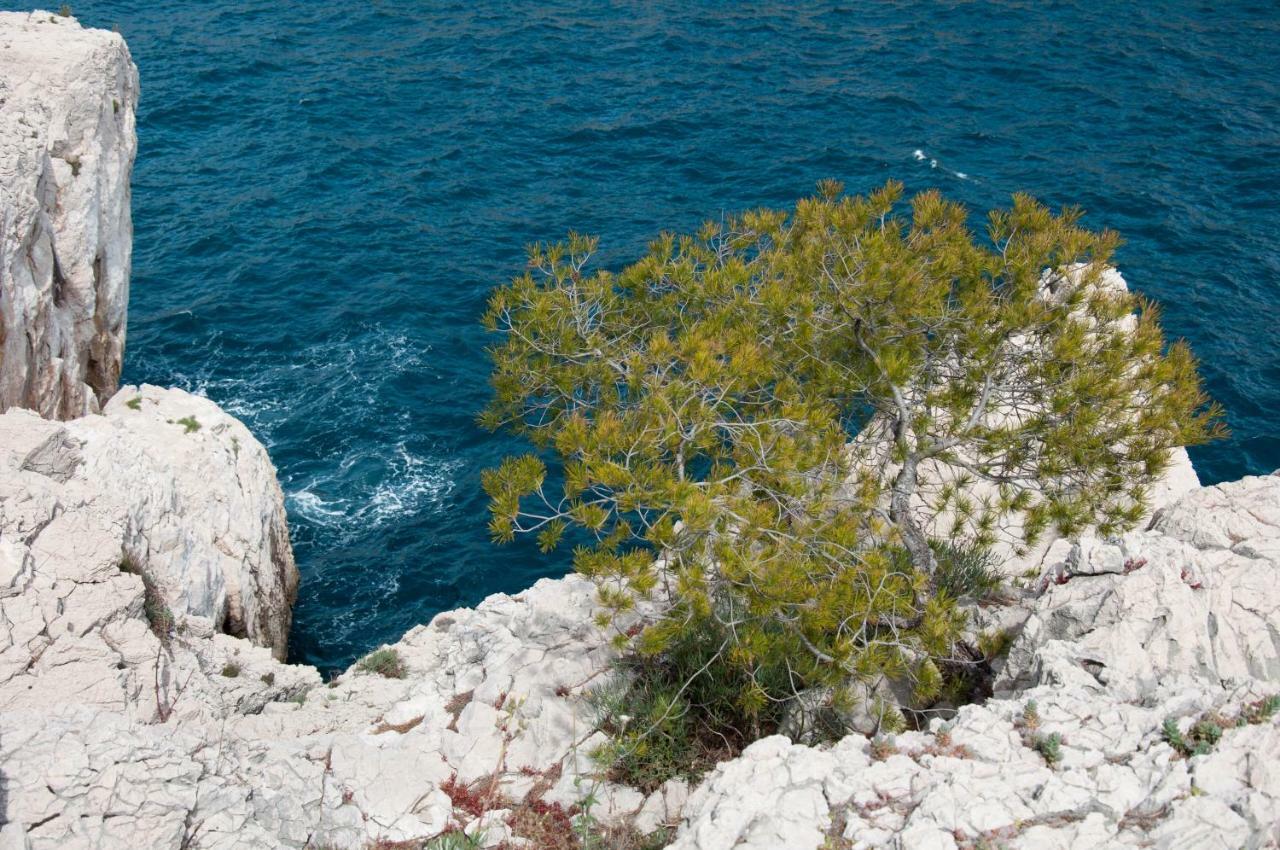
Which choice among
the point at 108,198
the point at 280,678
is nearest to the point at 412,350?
the point at 108,198

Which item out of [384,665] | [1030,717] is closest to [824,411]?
[1030,717]

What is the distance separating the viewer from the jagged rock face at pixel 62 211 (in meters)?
26.5

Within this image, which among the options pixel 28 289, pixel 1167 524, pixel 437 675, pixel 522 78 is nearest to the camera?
pixel 1167 524

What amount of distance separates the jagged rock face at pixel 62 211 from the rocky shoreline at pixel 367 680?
100 mm

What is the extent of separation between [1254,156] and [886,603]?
159 feet

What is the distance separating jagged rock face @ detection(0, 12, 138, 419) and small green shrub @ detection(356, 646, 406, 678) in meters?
10.4

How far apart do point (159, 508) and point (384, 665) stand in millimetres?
6567

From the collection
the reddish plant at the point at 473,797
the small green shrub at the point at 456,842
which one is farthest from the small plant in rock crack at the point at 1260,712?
the reddish plant at the point at 473,797

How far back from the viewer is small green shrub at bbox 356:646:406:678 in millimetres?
26328

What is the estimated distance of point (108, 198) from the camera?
1257 inches

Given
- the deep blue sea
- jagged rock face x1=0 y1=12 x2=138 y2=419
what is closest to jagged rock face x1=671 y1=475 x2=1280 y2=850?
the deep blue sea

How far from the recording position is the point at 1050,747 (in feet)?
49.3

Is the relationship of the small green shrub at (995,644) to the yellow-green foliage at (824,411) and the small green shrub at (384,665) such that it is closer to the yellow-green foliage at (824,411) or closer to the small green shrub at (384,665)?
the yellow-green foliage at (824,411)

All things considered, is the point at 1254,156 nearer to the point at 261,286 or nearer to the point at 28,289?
the point at 261,286
